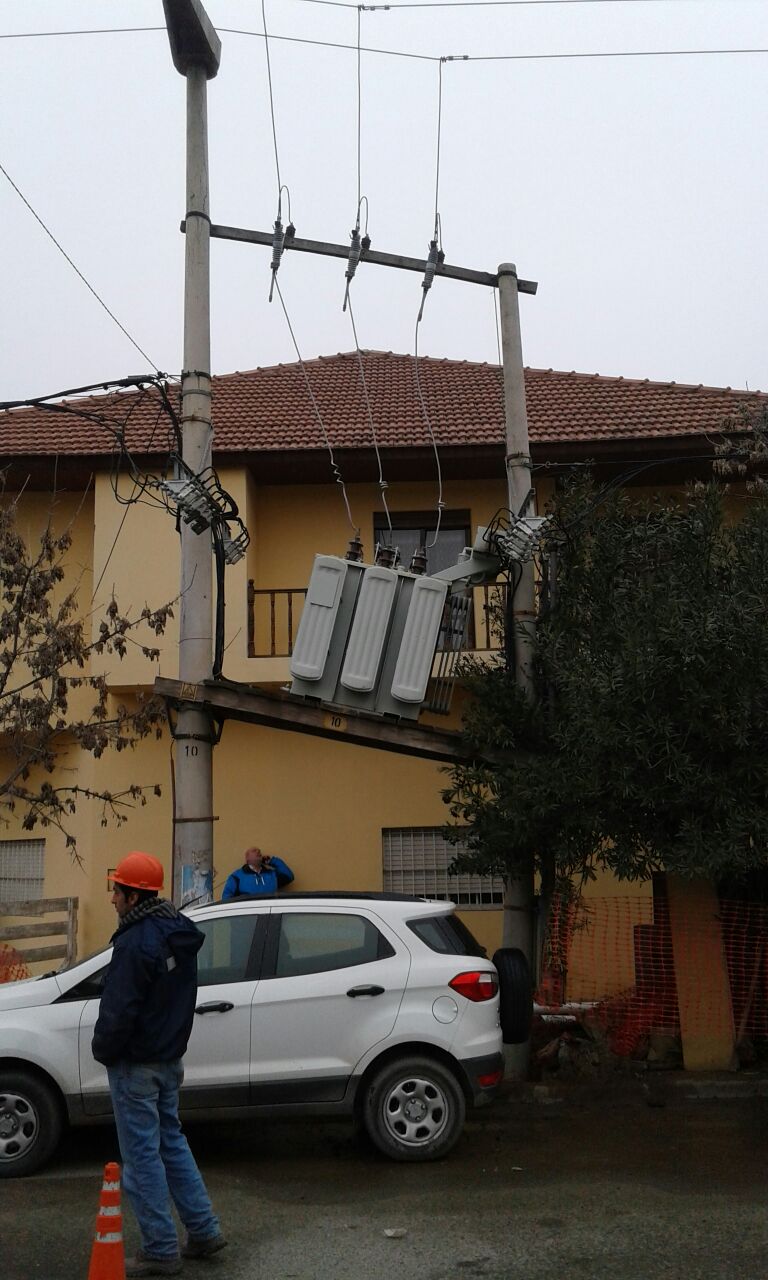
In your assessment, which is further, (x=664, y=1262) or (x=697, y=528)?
(x=697, y=528)

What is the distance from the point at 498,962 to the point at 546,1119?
1.58m

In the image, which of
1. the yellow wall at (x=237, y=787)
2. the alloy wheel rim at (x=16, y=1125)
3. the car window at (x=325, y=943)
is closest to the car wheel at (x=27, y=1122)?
the alloy wheel rim at (x=16, y=1125)

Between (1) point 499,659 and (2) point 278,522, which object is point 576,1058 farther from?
(2) point 278,522

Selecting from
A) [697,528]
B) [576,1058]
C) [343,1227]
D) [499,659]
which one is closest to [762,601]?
[697,528]

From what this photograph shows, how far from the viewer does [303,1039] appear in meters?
6.82

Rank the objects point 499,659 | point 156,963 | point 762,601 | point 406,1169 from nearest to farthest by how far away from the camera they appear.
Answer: point 156,963
point 406,1169
point 762,601
point 499,659

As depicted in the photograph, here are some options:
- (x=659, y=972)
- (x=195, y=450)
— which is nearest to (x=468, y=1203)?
(x=659, y=972)

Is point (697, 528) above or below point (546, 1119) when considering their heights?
above

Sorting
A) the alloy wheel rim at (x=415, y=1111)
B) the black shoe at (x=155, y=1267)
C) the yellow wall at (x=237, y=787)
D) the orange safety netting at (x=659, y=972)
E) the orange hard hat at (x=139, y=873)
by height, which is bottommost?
the black shoe at (x=155, y=1267)

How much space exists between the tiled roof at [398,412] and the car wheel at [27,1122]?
7842 millimetres

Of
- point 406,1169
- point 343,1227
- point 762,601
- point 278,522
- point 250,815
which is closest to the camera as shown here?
point 343,1227

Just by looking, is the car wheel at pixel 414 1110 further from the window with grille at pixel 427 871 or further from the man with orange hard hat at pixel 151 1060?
the window with grille at pixel 427 871

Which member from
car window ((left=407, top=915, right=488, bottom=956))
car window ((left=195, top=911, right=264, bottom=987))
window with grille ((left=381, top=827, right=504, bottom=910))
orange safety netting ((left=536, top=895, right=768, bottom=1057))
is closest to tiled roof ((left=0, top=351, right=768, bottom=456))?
window with grille ((left=381, top=827, right=504, bottom=910))

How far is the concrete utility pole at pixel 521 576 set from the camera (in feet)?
30.1
